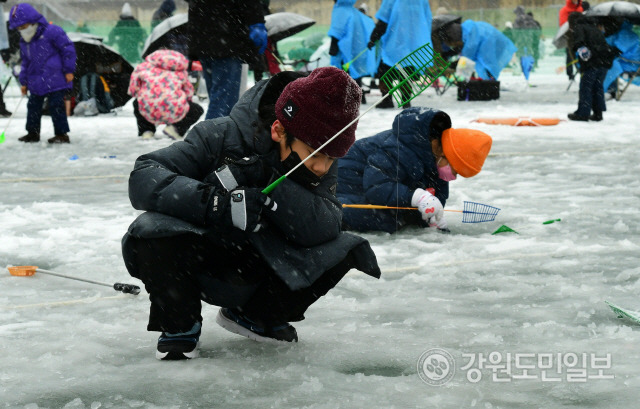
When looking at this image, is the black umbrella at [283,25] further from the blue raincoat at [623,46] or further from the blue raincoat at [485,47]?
the blue raincoat at [623,46]

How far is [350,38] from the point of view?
11.9 metres

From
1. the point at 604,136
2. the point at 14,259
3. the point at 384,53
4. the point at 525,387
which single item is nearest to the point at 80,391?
the point at 525,387

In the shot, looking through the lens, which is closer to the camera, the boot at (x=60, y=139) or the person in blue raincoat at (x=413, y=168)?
the person in blue raincoat at (x=413, y=168)

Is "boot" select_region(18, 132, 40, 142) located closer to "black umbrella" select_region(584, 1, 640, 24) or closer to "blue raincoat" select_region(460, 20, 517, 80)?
"blue raincoat" select_region(460, 20, 517, 80)

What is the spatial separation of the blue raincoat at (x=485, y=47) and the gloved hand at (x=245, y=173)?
12.3 metres

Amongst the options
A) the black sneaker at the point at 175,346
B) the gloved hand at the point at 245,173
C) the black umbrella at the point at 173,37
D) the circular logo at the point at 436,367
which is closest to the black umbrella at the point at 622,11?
the black umbrella at the point at 173,37

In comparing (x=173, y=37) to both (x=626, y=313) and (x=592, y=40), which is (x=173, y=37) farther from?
(x=626, y=313)

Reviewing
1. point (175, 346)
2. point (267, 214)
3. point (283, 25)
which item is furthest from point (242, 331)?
point (283, 25)

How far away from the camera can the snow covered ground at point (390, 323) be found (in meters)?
2.31

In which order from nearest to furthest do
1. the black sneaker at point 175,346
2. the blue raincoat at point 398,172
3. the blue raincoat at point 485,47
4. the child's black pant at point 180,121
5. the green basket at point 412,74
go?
the black sneaker at point 175,346 → the green basket at point 412,74 → the blue raincoat at point 398,172 → the child's black pant at point 180,121 → the blue raincoat at point 485,47

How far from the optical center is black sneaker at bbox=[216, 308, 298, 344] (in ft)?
8.94

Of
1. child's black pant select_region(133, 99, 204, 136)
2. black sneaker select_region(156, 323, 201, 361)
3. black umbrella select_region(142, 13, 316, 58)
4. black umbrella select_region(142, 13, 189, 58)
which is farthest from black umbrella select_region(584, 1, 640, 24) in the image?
black sneaker select_region(156, 323, 201, 361)

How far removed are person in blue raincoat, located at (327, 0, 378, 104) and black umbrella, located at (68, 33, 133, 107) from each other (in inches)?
125

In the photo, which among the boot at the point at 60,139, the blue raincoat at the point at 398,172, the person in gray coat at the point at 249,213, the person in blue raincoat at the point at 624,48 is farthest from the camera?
the person in blue raincoat at the point at 624,48
